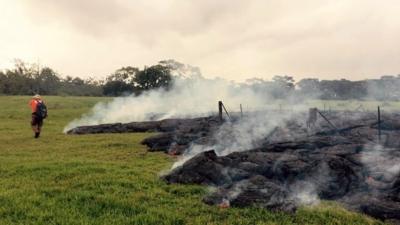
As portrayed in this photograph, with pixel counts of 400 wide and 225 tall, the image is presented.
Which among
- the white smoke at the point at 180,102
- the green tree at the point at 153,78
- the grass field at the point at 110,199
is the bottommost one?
the grass field at the point at 110,199

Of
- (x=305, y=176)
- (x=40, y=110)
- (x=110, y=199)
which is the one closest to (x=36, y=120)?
(x=40, y=110)

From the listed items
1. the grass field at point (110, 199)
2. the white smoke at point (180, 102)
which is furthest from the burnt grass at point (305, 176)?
the white smoke at point (180, 102)

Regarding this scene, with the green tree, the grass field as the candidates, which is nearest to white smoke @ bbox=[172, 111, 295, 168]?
the grass field

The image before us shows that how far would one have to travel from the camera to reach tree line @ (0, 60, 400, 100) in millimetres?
41656

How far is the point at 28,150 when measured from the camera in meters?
19.0

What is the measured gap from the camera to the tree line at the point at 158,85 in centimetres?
4166

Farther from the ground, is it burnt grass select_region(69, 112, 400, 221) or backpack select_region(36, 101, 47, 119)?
backpack select_region(36, 101, 47, 119)

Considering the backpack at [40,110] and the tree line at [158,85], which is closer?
the backpack at [40,110]

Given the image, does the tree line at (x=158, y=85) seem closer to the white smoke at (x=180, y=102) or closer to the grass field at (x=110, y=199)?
the white smoke at (x=180, y=102)

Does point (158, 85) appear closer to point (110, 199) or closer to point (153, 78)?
point (153, 78)

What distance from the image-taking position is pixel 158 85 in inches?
2569

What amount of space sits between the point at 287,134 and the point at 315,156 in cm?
725

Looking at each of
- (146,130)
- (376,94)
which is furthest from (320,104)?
(146,130)

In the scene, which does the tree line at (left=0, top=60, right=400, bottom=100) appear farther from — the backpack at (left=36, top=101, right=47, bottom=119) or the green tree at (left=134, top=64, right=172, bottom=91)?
the backpack at (left=36, top=101, right=47, bottom=119)
